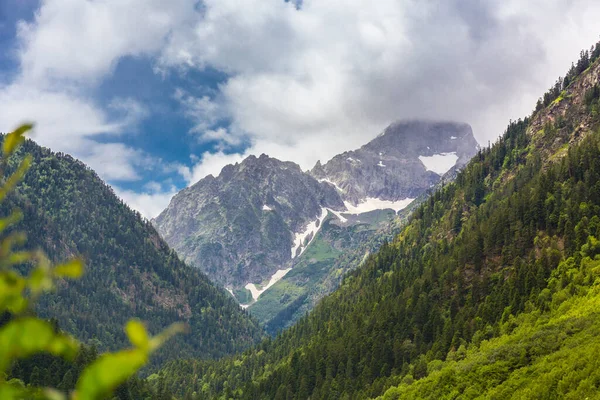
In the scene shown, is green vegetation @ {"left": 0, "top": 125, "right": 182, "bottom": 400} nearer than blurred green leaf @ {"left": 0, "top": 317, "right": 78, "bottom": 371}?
Yes

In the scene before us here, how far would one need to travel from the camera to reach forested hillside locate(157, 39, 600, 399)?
67000 millimetres

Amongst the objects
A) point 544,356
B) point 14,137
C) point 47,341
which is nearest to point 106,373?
point 47,341

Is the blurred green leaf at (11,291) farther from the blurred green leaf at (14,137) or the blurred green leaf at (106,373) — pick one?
the blurred green leaf at (14,137)

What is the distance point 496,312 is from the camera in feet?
344

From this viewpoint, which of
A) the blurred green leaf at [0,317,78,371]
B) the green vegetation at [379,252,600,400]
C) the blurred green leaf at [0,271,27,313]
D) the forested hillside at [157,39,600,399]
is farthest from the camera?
the forested hillside at [157,39,600,399]

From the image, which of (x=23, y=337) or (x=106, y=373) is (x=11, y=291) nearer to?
(x=23, y=337)

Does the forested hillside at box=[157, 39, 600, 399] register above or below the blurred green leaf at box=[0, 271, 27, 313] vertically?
below

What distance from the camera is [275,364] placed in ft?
627

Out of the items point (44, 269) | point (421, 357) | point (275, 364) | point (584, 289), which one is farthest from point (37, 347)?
point (275, 364)

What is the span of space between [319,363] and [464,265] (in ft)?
170

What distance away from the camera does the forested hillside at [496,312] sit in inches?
2638

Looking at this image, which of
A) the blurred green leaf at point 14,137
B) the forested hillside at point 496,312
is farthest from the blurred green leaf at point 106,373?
the forested hillside at point 496,312

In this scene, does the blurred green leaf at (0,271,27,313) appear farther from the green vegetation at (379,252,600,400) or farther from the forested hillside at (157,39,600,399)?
the forested hillside at (157,39,600,399)

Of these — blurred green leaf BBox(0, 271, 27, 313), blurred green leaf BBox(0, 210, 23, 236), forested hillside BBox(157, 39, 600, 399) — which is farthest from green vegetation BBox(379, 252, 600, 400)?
blurred green leaf BBox(0, 271, 27, 313)
